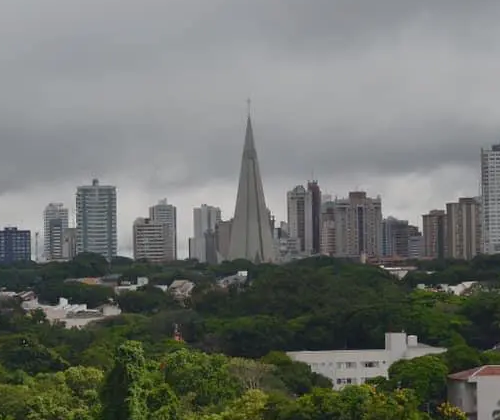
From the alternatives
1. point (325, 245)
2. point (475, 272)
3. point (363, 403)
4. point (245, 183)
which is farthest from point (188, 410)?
point (325, 245)

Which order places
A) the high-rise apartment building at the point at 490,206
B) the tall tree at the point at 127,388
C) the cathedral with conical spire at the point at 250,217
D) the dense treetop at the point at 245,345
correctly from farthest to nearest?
the high-rise apartment building at the point at 490,206 < the cathedral with conical spire at the point at 250,217 < the dense treetop at the point at 245,345 < the tall tree at the point at 127,388

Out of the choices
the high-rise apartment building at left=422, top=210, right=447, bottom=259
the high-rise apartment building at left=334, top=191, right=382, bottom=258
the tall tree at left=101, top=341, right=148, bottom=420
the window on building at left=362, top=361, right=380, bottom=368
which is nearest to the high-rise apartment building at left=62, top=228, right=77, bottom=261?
the high-rise apartment building at left=334, top=191, right=382, bottom=258

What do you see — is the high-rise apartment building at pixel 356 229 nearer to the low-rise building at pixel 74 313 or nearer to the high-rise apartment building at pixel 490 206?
the high-rise apartment building at pixel 490 206

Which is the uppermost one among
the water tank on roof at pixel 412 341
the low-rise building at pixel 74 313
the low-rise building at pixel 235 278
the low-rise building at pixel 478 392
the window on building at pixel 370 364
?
the low-rise building at pixel 235 278

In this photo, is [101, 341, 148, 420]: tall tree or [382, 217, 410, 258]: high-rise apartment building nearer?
[101, 341, 148, 420]: tall tree

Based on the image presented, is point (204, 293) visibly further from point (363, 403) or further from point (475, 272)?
point (363, 403)

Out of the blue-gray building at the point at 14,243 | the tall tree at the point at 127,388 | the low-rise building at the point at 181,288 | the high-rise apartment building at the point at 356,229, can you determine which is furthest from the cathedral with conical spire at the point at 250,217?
the tall tree at the point at 127,388

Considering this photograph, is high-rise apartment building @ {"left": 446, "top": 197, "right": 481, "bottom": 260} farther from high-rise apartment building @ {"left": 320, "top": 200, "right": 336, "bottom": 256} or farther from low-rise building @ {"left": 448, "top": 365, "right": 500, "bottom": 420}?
low-rise building @ {"left": 448, "top": 365, "right": 500, "bottom": 420}
